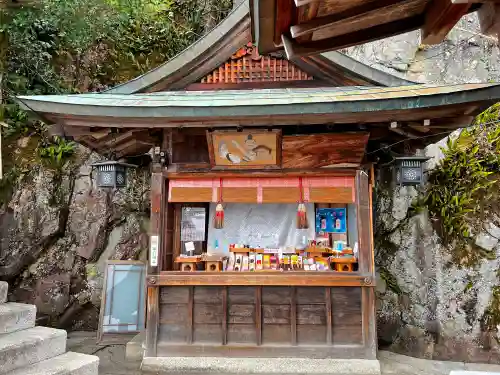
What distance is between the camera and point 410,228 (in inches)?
356

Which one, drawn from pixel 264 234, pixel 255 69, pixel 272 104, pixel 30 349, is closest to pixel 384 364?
pixel 264 234

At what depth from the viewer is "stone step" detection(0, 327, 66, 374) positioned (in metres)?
4.04

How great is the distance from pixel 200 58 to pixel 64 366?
5215mm

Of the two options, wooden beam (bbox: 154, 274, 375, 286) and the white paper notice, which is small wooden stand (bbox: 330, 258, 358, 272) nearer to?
wooden beam (bbox: 154, 274, 375, 286)

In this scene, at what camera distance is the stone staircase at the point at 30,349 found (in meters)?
4.11

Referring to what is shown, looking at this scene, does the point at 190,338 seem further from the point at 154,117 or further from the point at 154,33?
the point at 154,33

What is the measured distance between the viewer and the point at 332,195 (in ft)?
19.9

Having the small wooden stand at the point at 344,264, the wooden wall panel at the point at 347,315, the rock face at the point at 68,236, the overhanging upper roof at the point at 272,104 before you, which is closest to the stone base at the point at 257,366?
the wooden wall panel at the point at 347,315

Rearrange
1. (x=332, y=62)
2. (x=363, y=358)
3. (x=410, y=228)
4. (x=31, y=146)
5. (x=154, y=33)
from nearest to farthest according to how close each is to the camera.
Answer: (x=363, y=358)
(x=332, y=62)
(x=410, y=228)
(x=31, y=146)
(x=154, y=33)

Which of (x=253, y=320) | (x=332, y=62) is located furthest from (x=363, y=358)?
(x=332, y=62)

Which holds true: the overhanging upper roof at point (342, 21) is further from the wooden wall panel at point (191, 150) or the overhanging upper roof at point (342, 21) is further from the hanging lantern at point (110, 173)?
the hanging lantern at point (110, 173)

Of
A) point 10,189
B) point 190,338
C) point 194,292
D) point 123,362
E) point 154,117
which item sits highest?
point 154,117

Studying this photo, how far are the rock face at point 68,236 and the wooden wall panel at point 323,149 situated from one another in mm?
5609

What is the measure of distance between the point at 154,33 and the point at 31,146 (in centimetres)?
526
